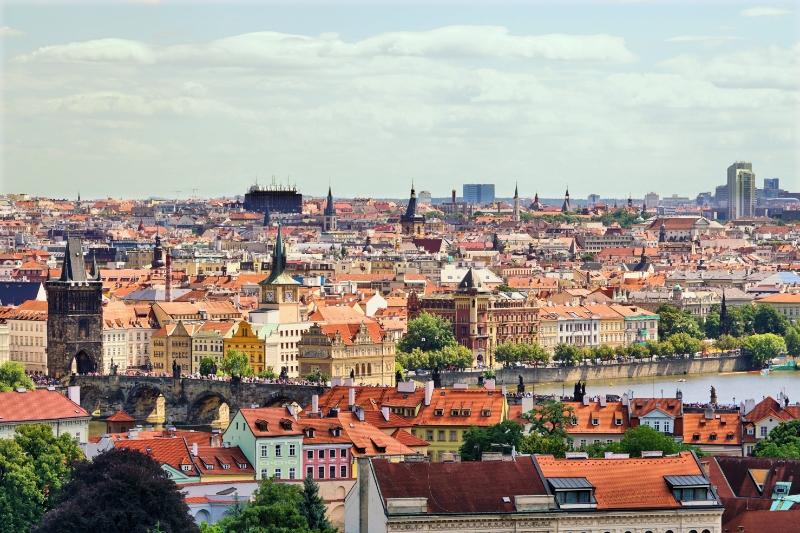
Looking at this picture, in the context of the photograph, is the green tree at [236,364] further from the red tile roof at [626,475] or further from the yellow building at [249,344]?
the red tile roof at [626,475]

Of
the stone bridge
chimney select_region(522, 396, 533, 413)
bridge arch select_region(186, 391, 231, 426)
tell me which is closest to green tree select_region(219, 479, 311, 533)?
chimney select_region(522, 396, 533, 413)

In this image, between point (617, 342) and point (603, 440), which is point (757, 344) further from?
point (603, 440)

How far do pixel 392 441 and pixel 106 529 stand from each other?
41.6 ft

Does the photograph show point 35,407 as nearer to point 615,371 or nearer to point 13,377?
point 13,377

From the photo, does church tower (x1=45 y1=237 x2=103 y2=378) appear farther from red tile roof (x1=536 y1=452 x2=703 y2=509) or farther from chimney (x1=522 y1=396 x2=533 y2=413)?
red tile roof (x1=536 y1=452 x2=703 y2=509)

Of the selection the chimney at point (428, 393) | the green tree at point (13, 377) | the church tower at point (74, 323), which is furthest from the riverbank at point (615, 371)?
the chimney at point (428, 393)

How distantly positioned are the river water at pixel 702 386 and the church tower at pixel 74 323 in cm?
1553

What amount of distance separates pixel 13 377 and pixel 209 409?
6.77 meters

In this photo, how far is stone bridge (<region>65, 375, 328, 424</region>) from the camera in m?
81.4

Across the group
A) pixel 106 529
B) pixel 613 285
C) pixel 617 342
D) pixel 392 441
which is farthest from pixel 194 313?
pixel 106 529

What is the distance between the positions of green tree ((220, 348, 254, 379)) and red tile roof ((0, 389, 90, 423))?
3350 centimetres

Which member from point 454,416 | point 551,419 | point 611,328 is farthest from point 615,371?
point 551,419

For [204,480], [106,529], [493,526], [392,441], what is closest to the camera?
[493,526]

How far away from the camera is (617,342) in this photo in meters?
121
